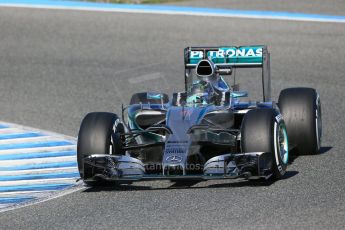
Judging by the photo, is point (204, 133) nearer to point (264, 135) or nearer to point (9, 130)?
point (264, 135)

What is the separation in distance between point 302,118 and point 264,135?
1.49 metres

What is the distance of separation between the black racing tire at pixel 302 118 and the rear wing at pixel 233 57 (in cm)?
55

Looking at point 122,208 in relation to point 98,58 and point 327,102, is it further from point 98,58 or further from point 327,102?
point 98,58

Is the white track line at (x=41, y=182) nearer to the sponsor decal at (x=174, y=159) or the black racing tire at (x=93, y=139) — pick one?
the black racing tire at (x=93, y=139)

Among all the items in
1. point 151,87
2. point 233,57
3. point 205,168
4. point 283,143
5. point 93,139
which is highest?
point 233,57

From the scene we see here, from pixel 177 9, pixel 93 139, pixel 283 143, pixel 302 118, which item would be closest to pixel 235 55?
pixel 302 118

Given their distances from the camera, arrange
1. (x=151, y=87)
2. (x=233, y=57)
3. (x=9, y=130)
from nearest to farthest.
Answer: (x=233, y=57) → (x=9, y=130) → (x=151, y=87)

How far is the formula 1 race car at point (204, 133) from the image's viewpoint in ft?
34.0

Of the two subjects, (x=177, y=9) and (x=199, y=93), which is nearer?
(x=199, y=93)

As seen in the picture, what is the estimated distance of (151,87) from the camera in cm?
1689

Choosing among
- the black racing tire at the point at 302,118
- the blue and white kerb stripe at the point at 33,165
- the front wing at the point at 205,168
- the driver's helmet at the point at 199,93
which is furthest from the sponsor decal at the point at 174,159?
the black racing tire at the point at 302,118

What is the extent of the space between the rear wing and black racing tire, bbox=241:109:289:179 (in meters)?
1.74

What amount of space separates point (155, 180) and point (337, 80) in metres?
6.42

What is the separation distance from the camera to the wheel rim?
35.9ft
